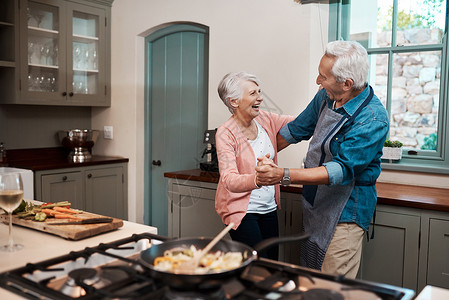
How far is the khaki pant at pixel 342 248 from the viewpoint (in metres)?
1.84

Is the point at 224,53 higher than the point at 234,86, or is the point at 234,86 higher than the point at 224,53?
the point at 224,53

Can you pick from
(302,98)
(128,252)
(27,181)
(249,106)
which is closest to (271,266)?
(128,252)

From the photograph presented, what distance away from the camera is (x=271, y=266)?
1.02 meters

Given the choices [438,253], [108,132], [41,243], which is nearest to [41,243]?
[41,243]

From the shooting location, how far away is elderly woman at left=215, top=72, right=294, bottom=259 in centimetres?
206

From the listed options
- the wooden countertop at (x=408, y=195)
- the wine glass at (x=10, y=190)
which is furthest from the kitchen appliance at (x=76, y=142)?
the wine glass at (x=10, y=190)

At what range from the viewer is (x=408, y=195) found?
7.72ft

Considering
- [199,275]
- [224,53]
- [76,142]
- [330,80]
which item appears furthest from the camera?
[76,142]

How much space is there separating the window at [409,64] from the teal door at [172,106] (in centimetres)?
122

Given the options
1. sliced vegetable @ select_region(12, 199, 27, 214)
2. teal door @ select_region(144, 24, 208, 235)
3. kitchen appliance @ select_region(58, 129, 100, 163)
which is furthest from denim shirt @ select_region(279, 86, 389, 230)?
kitchen appliance @ select_region(58, 129, 100, 163)

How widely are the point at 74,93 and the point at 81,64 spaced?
281mm

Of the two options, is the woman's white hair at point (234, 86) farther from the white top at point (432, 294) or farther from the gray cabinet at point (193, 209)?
the white top at point (432, 294)

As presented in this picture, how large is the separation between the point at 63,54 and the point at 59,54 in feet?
0.12

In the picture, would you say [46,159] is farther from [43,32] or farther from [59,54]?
[43,32]
